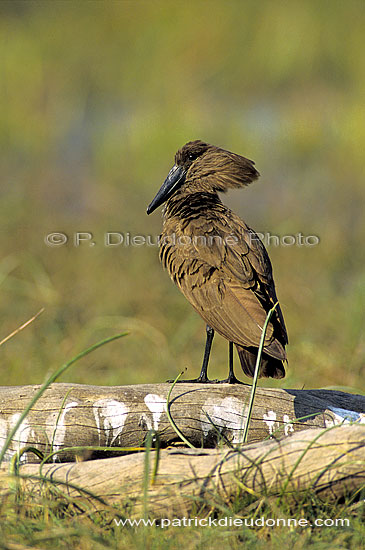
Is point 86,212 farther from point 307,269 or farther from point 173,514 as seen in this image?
point 173,514

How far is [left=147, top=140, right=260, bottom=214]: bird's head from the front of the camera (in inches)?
183

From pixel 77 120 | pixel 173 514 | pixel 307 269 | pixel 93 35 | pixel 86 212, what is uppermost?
pixel 93 35

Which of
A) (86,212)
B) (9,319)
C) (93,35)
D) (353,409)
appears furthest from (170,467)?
(93,35)

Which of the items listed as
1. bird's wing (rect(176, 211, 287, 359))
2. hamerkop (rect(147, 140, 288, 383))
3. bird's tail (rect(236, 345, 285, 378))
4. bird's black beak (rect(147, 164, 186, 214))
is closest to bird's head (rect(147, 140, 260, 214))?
bird's black beak (rect(147, 164, 186, 214))

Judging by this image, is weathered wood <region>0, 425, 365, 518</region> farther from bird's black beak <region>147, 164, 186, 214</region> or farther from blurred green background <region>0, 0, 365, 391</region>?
blurred green background <region>0, 0, 365, 391</region>

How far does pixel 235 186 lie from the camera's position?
464 cm

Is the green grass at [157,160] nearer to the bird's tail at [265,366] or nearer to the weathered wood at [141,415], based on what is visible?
the bird's tail at [265,366]

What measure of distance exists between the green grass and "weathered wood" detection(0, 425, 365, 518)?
243cm

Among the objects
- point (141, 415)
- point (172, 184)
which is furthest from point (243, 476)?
point (172, 184)

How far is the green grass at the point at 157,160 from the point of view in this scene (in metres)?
6.82

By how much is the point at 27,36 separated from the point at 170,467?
34.9 feet

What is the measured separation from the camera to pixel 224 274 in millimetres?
4020

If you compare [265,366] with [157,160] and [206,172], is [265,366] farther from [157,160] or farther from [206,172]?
[157,160]

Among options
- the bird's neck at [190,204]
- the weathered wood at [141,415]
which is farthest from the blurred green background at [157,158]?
the weathered wood at [141,415]
